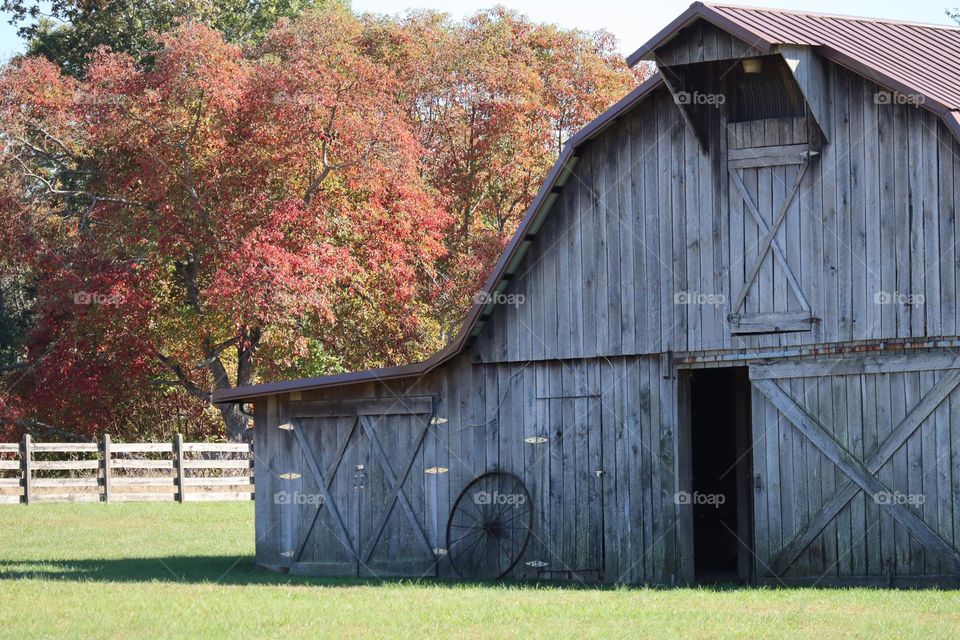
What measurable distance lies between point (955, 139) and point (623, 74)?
22.6 m

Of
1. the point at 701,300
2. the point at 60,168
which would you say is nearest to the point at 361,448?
the point at 701,300

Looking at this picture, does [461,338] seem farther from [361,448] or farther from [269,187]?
[269,187]

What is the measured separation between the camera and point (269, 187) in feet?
95.3

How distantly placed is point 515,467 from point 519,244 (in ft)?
8.62

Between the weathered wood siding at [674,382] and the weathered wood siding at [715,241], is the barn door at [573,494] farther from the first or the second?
the weathered wood siding at [715,241]

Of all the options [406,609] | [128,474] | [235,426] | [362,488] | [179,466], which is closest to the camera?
[406,609]

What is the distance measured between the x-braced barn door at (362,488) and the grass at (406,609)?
95 centimetres

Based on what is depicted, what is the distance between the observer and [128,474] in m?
30.5

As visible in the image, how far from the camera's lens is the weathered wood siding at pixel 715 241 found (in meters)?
13.4

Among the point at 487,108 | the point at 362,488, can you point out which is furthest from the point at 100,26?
the point at 362,488

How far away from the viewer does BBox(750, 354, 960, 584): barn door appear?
13.4 meters

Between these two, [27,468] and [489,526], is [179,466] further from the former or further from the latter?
[489,526]

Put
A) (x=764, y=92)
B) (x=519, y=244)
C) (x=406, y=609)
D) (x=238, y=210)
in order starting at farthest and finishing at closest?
(x=238, y=210) < (x=519, y=244) < (x=764, y=92) < (x=406, y=609)

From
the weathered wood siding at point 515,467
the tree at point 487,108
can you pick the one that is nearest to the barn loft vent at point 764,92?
the weathered wood siding at point 515,467
